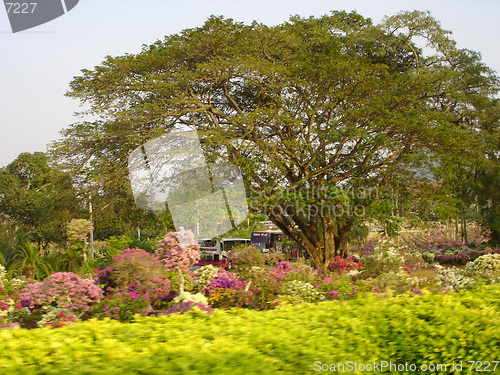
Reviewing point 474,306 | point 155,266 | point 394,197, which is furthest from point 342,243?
point 474,306

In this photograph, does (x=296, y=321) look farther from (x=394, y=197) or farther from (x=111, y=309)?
(x=394, y=197)

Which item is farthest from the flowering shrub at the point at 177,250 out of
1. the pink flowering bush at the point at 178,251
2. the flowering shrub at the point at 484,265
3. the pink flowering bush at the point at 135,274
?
the flowering shrub at the point at 484,265

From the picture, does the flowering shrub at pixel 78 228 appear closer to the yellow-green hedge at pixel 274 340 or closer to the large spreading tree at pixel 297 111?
the large spreading tree at pixel 297 111

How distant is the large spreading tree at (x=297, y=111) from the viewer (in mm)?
14961

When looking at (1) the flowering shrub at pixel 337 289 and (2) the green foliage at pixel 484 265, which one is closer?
(1) the flowering shrub at pixel 337 289

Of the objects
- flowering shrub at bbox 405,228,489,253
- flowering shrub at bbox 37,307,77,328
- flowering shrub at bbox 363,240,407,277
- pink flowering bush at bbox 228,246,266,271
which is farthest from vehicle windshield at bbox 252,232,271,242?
flowering shrub at bbox 37,307,77,328

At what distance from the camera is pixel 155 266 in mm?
8031

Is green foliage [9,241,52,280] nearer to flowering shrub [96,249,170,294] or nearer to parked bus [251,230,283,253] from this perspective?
flowering shrub [96,249,170,294]

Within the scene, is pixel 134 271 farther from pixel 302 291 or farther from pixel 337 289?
pixel 337 289

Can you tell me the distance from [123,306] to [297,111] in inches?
445

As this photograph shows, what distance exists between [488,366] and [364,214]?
11051 mm

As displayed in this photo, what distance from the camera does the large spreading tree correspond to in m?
15.0

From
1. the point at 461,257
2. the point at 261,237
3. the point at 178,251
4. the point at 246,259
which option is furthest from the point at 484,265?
the point at 261,237

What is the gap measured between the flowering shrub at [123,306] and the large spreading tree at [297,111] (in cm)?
→ 739
